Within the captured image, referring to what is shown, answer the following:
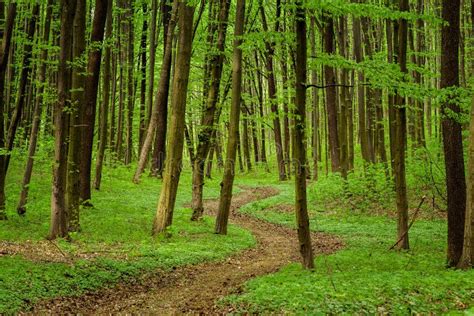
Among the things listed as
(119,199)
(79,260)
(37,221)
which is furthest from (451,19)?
(119,199)

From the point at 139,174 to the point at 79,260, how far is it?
1439 cm

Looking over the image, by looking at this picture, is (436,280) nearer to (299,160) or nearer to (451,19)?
(299,160)

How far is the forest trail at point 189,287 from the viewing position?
758 cm

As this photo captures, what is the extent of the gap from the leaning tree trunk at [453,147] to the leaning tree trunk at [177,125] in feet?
21.6

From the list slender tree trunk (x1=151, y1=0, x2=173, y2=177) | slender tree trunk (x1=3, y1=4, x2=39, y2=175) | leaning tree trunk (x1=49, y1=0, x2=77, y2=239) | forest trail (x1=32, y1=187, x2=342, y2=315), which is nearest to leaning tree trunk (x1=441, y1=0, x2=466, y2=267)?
forest trail (x1=32, y1=187, x2=342, y2=315)

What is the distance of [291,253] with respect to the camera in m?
12.4

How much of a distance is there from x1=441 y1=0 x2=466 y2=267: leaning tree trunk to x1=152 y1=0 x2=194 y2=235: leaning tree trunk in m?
6.59

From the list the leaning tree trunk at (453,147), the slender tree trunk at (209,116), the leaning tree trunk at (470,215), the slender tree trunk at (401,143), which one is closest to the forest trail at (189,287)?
the slender tree trunk at (401,143)

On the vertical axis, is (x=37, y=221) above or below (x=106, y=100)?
below

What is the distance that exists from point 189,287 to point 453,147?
20.3 feet

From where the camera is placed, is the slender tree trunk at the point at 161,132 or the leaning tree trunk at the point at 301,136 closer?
the leaning tree trunk at the point at 301,136

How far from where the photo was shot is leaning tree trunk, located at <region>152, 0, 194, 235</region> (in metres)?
12.7

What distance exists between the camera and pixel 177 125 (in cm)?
1272

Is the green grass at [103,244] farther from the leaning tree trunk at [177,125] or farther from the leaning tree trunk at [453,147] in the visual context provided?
the leaning tree trunk at [453,147]
